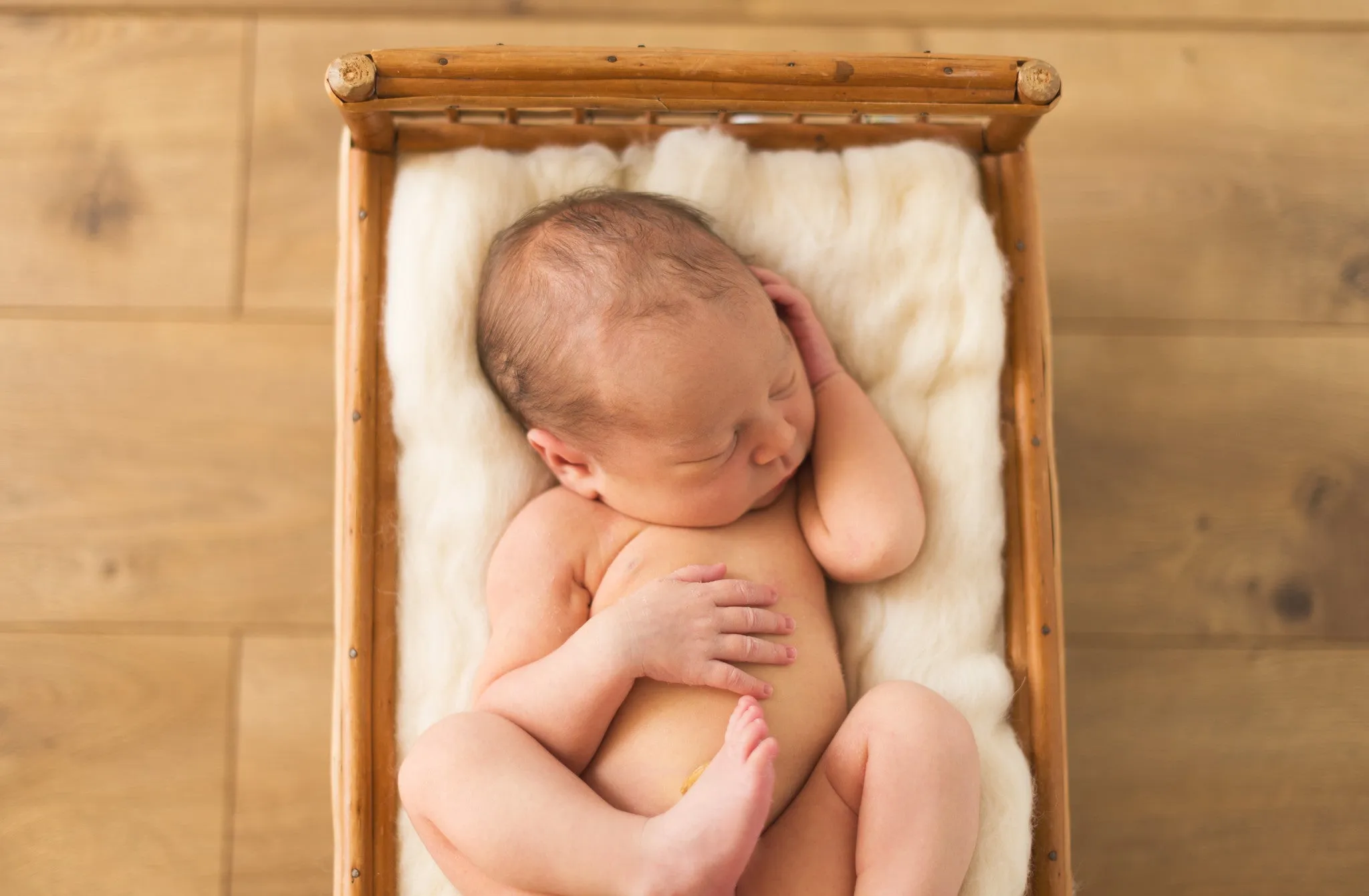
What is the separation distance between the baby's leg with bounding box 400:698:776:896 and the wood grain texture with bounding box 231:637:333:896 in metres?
0.43

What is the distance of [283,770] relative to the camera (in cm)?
136

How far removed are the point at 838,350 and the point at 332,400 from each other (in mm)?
641

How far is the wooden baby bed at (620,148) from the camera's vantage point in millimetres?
993

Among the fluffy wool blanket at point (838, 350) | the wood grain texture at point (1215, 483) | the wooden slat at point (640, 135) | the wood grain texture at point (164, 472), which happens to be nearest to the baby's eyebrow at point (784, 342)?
the fluffy wool blanket at point (838, 350)

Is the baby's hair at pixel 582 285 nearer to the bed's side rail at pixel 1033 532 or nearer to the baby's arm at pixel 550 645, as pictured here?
the baby's arm at pixel 550 645

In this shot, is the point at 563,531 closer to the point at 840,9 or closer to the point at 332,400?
the point at 332,400

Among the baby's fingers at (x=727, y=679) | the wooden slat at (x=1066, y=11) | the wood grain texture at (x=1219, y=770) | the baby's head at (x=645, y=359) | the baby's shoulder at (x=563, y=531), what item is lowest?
the wood grain texture at (x=1219, y=770)

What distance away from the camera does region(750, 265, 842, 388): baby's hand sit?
112 cm

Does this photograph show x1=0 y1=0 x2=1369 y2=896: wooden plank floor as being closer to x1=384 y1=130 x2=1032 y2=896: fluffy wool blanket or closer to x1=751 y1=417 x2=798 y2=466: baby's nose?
x1=384 y1=130 x2=1032 y2=896: fluffy wool blanket

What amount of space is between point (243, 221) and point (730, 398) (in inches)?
31.3

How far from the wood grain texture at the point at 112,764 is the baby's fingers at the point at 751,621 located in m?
0.70

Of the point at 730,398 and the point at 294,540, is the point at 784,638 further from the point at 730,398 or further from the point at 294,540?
the point at 294,540

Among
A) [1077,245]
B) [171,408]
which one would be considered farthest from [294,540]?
[1077,245]

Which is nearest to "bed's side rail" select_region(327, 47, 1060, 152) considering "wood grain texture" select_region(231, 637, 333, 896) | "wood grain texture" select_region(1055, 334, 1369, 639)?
"wood grain texture" select_region(1055, 334, 1369, 639)
